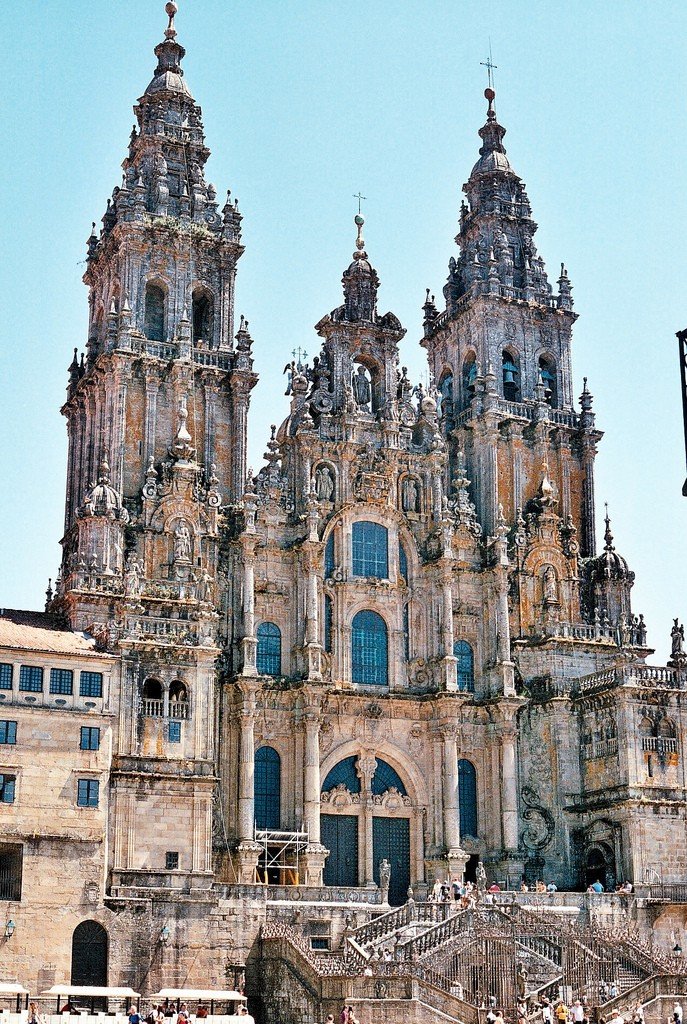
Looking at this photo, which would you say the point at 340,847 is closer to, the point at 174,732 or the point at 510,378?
the point at 174,732

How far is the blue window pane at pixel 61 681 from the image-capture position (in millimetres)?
49188

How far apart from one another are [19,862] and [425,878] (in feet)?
64.7

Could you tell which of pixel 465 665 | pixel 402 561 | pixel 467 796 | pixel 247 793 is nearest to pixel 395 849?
pixel 467 796

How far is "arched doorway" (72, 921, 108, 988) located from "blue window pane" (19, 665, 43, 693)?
7.69 metres

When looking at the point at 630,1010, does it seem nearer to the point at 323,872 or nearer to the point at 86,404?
the point at 323,872

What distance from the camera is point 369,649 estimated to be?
2436 inches

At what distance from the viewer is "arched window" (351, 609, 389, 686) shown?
6144 centimetres

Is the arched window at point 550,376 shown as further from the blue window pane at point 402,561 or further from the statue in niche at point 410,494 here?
the blue window pane at point 402,561

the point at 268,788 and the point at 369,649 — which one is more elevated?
the point at 369,649

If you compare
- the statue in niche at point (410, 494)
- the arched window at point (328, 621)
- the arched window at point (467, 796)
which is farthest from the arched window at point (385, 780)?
the statue in niche at point (410, 494)

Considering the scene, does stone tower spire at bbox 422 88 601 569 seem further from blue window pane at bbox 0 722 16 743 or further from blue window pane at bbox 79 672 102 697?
blue window pane at bbox 0 722 16 743

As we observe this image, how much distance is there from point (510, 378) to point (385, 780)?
2077 centimetres

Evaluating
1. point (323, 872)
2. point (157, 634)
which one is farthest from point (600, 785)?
point (157, 634)

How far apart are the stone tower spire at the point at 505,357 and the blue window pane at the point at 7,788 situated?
26738mm
